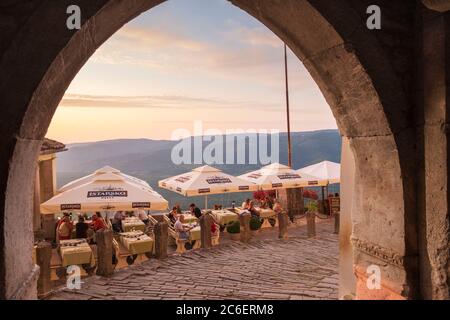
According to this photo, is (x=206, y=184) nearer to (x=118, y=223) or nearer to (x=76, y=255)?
(x=118, y=223)

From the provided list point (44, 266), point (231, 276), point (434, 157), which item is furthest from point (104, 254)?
point (434, 157)

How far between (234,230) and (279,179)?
3753mm

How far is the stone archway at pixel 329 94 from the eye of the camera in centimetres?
229

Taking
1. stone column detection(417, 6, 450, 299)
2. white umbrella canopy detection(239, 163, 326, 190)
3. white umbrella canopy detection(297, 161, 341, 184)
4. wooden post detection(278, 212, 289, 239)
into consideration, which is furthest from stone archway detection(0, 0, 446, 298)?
white umbrella canopy detection(297, 161, 341, 184)

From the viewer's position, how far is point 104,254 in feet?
26.9

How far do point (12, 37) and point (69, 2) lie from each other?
0.41 meters

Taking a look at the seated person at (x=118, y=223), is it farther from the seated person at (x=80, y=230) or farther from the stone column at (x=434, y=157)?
the stone column at (x=434, y=157)

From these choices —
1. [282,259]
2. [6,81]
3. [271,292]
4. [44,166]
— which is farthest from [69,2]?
[44,166]

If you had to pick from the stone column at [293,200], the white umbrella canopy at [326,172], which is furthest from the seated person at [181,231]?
the white umbrella canopy at [326,172]

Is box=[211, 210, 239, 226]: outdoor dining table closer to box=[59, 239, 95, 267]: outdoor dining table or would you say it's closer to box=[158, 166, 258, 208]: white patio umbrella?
box=[158, 166, 258, 208]: white patio umbrella

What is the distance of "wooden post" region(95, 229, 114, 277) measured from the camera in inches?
317

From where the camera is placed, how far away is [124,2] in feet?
8.77

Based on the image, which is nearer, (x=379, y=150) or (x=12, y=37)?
(x=12, y=37)
